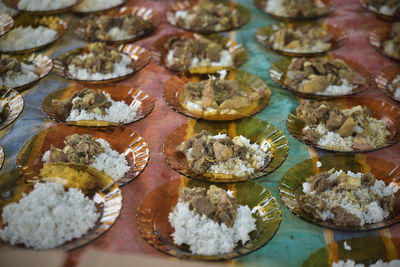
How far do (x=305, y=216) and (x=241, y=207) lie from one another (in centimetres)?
31

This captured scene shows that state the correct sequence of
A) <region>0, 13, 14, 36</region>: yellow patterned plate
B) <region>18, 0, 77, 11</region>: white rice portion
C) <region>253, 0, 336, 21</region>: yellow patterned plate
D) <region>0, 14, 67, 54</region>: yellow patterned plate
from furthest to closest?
<region>253, 0, 336, 21</region>: yellow patterned plate < <region>0, 14, 67, 54</region>: yellow patterned plate < <region>18, 0, 77, 11</region>: white rice portion < <region>0, 13, 14, 36</region>: yellow patterned plate

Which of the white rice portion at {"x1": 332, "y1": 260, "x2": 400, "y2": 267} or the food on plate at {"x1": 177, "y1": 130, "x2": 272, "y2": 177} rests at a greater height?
the food on plate at {"x1": 177, "y1": 130, "x2": 272, "y2": 177}

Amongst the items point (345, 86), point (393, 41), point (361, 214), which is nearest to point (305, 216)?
point (361, 214)

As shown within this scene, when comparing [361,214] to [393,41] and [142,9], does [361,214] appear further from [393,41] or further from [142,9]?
[142,9]

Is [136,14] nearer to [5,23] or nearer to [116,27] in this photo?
[116,27]

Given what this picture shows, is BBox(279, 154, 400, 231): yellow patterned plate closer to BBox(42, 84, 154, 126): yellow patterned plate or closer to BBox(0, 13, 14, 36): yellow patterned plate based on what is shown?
BBox(42, 84, 154, 126): yellow patterned plate

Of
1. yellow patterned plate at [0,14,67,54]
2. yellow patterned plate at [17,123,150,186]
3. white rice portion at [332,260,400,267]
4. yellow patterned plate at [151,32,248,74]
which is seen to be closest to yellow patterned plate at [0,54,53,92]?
yellow patterned plate at [0,14,67,54]

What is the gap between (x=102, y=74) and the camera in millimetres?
3100

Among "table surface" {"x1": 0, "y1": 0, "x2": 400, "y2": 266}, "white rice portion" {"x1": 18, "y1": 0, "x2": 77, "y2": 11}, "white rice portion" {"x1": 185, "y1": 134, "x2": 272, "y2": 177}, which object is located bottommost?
"table surface" {"x1": 0, "y1": 0, "x2": 400, "y2": 266}

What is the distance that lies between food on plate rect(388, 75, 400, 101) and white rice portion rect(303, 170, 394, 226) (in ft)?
3.31

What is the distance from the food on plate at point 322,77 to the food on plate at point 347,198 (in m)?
0.91

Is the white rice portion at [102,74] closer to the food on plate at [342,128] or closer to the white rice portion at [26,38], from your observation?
the white rice portion at [26,38]

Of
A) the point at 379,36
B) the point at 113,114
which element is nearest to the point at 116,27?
the point at 113,114

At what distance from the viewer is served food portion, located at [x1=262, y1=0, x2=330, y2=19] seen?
3.96 m
